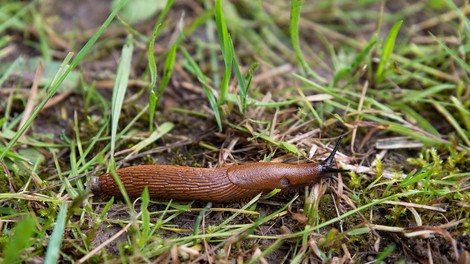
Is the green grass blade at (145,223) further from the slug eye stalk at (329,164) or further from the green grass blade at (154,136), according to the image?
the slug eye stalk at (329,164)

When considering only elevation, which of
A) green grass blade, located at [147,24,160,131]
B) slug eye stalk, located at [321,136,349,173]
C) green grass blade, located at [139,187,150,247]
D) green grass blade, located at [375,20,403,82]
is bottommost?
slug eye stalk, located at [321,136,349,173]

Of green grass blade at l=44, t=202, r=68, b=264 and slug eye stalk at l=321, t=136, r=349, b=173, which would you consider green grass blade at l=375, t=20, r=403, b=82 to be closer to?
slug eye stalk at l=321, t=136, r=349, b=173

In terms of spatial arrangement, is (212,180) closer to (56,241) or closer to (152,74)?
(152,74)

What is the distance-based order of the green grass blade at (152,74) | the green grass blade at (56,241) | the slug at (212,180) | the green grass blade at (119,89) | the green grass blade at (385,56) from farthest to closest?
the green grass blade at (385,56) → the green grass blade at (119,89) → the green grass blade at (152,74) → the slug at (212,180) → the green grass blade at (56,241)

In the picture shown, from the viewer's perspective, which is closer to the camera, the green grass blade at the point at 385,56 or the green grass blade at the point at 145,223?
the green grass blade at the point at 145,223

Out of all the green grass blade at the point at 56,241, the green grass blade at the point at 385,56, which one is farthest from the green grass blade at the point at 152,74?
the green grass blade at the point at 385,56

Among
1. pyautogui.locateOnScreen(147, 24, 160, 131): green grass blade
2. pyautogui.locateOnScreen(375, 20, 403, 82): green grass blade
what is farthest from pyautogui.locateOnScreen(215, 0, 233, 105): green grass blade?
pyautogui.locateOnScreen(375, 20, 403, 82): green grass blade
